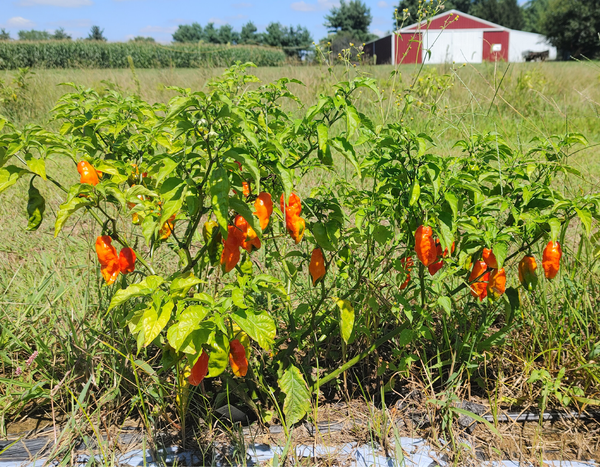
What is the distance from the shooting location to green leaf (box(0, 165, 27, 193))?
1.21m

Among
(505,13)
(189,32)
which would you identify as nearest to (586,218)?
(505,13)

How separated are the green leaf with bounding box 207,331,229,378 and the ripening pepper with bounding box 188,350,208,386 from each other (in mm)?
51

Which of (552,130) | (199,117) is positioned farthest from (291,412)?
(552,130)

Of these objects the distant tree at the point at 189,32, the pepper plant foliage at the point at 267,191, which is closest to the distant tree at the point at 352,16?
the distant tree at the point at 189,32

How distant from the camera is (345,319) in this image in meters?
1.48

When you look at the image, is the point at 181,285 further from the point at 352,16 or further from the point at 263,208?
the point at 352,16

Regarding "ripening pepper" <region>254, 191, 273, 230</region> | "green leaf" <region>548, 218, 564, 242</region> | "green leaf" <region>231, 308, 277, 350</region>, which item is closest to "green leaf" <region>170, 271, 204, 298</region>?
"green leaf" <region>231, 308, 277, 350</region>

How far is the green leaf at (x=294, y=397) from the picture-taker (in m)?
1.54

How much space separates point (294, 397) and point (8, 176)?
3.54ft

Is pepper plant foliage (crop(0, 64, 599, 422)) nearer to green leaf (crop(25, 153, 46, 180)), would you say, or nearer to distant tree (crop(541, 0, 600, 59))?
green leaf (crop(25, 153, 46, 180))

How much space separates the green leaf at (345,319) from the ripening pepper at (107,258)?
69 centimetres

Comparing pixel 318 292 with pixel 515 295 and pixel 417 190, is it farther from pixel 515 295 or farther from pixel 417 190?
pixel 417 190

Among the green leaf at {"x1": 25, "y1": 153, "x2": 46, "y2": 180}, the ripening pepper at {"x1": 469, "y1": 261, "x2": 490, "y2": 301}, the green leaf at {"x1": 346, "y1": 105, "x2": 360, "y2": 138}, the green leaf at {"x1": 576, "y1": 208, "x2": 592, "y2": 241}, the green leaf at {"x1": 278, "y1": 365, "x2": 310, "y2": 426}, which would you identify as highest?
the green leaf at {"x1": 346, "y1": 105, "x2": 360, "y2": 138}

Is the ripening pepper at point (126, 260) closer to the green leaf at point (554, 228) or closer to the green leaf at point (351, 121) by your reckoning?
the green leaf at point (351, 121)
